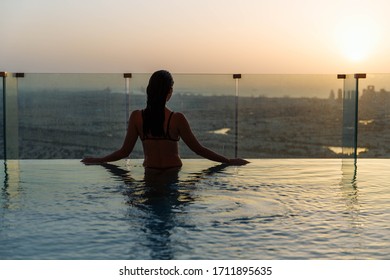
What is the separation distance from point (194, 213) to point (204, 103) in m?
5.79

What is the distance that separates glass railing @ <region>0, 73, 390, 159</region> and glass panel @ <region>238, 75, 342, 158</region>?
2 cm

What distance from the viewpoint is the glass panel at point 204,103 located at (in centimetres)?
877

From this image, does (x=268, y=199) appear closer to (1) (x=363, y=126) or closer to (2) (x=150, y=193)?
(2) (x=150, y=193)

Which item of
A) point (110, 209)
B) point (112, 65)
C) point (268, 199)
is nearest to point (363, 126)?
point (268, 199)

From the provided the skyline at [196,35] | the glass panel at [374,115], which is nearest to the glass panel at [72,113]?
the glass panel at [374,115]

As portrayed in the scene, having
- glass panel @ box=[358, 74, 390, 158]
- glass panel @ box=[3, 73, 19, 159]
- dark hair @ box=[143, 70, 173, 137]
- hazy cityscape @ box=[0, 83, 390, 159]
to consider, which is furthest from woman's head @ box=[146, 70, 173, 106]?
glass panel @ box=[358, 74, 390, 158]

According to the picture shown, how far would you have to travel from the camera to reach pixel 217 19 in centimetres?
1398

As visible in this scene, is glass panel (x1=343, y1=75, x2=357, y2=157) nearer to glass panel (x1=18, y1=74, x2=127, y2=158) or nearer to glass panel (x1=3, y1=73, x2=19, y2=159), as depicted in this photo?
glass panel (x1=18, y1=74, x2=127, y2=158)

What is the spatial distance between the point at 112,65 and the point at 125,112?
634 centimetres

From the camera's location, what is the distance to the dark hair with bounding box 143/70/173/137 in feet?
17.7

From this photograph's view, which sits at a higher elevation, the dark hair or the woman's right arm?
the dark hair

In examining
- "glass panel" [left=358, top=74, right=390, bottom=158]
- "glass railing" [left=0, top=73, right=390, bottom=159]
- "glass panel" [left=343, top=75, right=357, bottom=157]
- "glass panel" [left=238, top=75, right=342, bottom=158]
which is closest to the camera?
"glass panel" [left=343, top=75, right=357, bottom=157]

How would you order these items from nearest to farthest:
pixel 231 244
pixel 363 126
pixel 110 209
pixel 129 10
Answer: pixel 231 244 < pixel 110 209 < pixel 363 126 < pixel 129 10

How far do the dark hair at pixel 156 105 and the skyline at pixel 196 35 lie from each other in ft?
23.6
